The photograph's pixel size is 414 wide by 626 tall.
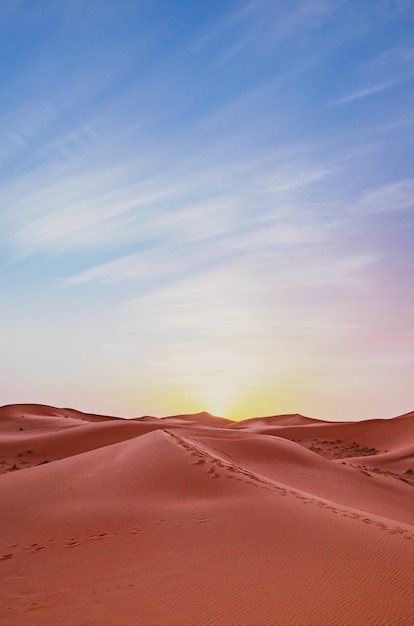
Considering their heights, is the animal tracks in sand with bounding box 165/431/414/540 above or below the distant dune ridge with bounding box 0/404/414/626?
above

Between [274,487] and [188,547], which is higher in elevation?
[274,487]

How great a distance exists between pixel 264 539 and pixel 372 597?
223cm

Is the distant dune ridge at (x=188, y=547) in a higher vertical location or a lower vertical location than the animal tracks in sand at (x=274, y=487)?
lower

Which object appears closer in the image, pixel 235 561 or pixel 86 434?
pixel 235 561

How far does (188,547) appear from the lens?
7.32m

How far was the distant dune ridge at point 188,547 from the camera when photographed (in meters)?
5.36

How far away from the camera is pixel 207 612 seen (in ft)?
17.2

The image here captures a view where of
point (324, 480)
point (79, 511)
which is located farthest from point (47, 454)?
point (79, 511)

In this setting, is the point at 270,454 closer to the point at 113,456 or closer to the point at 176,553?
the point at 113,456

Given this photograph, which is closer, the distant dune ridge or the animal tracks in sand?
the distant dune ridge

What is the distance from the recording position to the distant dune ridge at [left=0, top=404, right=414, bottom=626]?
17.6ft

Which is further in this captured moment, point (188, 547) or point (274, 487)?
point (274, 487)

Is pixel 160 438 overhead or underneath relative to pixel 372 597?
overhead

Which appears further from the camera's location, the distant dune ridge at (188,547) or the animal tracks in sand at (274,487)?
the animal tracks in sand at (274,487)
